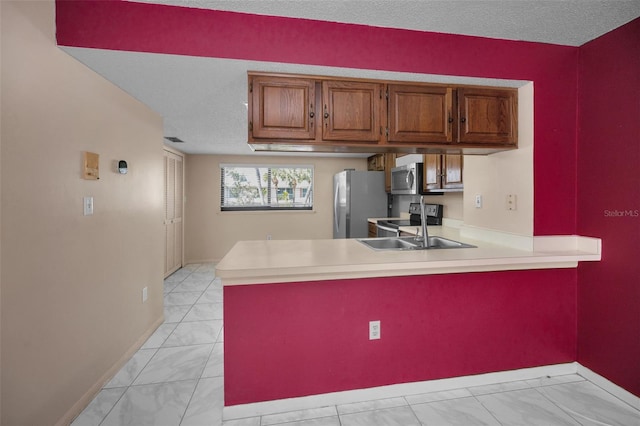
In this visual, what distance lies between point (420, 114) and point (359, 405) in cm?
188

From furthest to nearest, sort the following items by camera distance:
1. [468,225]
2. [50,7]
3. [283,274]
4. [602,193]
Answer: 1. [468,225]
2. [602,193]
3. [283,274]
4. [50,7]

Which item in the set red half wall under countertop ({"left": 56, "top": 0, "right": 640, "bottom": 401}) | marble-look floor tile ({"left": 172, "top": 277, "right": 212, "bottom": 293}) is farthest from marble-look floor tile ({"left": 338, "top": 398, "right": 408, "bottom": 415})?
marble-look floor tile ({"left": 172, "top": 277, "right": 212, "bottom": 293})

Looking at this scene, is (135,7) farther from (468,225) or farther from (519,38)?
(468,225)

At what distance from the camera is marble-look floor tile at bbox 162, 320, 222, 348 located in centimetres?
257

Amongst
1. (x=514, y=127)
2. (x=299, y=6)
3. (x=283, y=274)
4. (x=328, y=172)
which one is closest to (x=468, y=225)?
(x=514, y=127)

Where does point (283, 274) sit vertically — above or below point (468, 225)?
below

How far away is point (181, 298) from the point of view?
3.69 metres

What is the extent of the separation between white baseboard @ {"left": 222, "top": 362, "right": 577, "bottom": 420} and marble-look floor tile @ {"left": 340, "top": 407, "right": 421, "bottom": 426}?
109 mm

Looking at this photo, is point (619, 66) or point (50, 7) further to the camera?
point (619, 66)

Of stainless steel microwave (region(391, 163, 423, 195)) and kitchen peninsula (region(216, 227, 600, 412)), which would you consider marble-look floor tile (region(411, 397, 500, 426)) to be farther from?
stainless steel microwave (region(391, 163, 423, 195))

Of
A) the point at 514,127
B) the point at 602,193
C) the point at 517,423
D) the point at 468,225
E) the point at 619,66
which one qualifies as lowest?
the point at 517,423

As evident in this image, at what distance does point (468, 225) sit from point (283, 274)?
185cm

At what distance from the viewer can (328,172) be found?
19.2 ft

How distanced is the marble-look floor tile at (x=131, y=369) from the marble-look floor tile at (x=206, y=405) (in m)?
0.50
